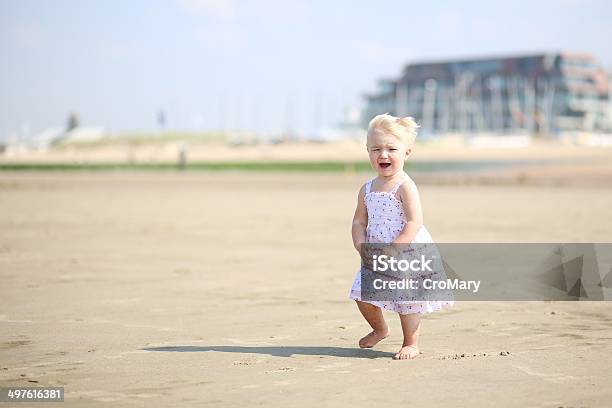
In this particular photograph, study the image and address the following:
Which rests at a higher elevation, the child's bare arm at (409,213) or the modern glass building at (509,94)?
the modern glass building at (509,94)

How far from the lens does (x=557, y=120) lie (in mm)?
110188

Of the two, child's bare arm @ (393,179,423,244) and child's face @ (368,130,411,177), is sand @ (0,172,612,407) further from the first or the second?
child's face @ (368,130,411,177)

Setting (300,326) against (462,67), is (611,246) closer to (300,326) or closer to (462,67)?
(300,326)

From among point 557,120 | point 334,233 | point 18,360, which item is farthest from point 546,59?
point 18,360

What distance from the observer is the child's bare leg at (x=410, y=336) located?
4.82 metres

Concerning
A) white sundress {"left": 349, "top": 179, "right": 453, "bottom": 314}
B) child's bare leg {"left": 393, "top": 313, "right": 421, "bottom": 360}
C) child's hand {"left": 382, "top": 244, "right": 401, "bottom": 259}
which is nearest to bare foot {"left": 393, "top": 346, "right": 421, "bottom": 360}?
child's bare leg {"left": 393, "top": 313, "right": 421, "bottom": 360}

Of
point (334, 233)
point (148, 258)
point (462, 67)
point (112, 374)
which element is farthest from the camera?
point (462, 67)

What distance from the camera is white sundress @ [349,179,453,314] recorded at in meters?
5.01

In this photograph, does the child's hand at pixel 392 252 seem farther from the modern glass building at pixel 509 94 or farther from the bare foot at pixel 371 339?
the modern glass building at pixel 509 94

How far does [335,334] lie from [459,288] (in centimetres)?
197

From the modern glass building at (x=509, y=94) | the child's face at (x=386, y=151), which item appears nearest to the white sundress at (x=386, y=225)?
the child's face at (x=386, y=151)

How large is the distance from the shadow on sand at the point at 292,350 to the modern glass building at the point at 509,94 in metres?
106

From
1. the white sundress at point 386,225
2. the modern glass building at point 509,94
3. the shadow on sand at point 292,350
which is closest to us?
the shadow on sand at point 292,350

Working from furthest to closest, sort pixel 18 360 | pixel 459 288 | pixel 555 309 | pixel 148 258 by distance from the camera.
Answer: pixel 148 258 → pixel 459 288 → pixel 555 309 → pixel 18 360
